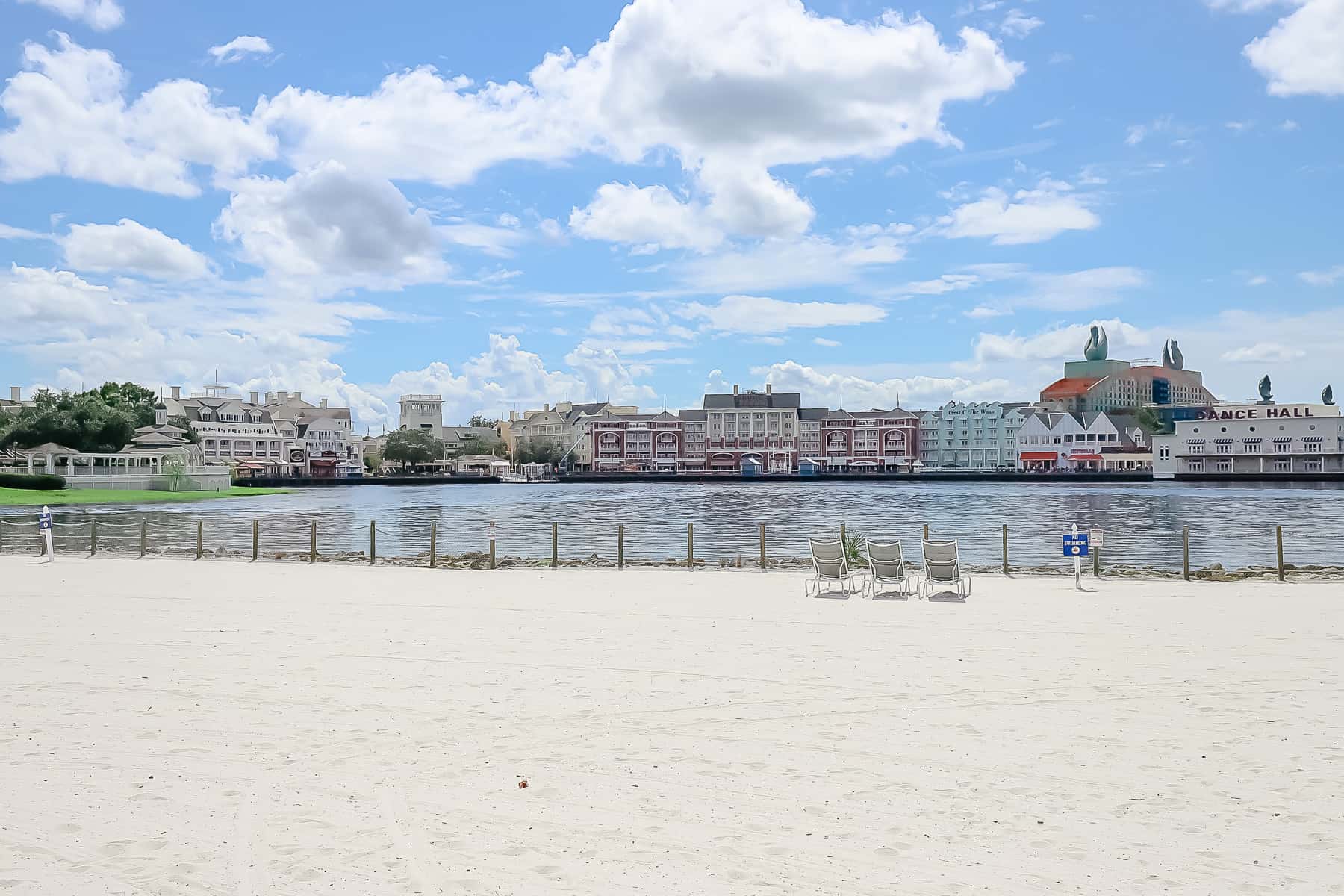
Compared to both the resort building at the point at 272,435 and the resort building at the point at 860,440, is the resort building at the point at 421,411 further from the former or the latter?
the resort building at the point at 860,440

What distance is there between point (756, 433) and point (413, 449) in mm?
54087

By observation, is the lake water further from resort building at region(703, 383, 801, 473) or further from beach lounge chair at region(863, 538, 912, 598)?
resort building at region(703, 383, 801, 473)

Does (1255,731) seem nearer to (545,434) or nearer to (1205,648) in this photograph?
(1205,648)

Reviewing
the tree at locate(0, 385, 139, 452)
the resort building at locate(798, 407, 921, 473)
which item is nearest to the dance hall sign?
the resort building at locate(798, 407, 921, 473)

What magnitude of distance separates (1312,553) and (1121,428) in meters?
144

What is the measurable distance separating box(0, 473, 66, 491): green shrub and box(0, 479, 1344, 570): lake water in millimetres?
8386

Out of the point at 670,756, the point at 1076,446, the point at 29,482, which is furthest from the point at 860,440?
the point at 670,756

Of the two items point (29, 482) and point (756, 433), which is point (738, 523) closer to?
point (29, 482)

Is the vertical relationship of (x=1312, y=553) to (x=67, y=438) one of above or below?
below

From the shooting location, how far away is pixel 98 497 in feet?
241

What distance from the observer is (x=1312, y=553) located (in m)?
32.5

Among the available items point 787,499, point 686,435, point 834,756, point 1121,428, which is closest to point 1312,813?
point 834,756

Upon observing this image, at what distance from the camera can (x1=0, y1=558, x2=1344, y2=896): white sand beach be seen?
537 cm

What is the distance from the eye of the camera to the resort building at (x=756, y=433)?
164m
